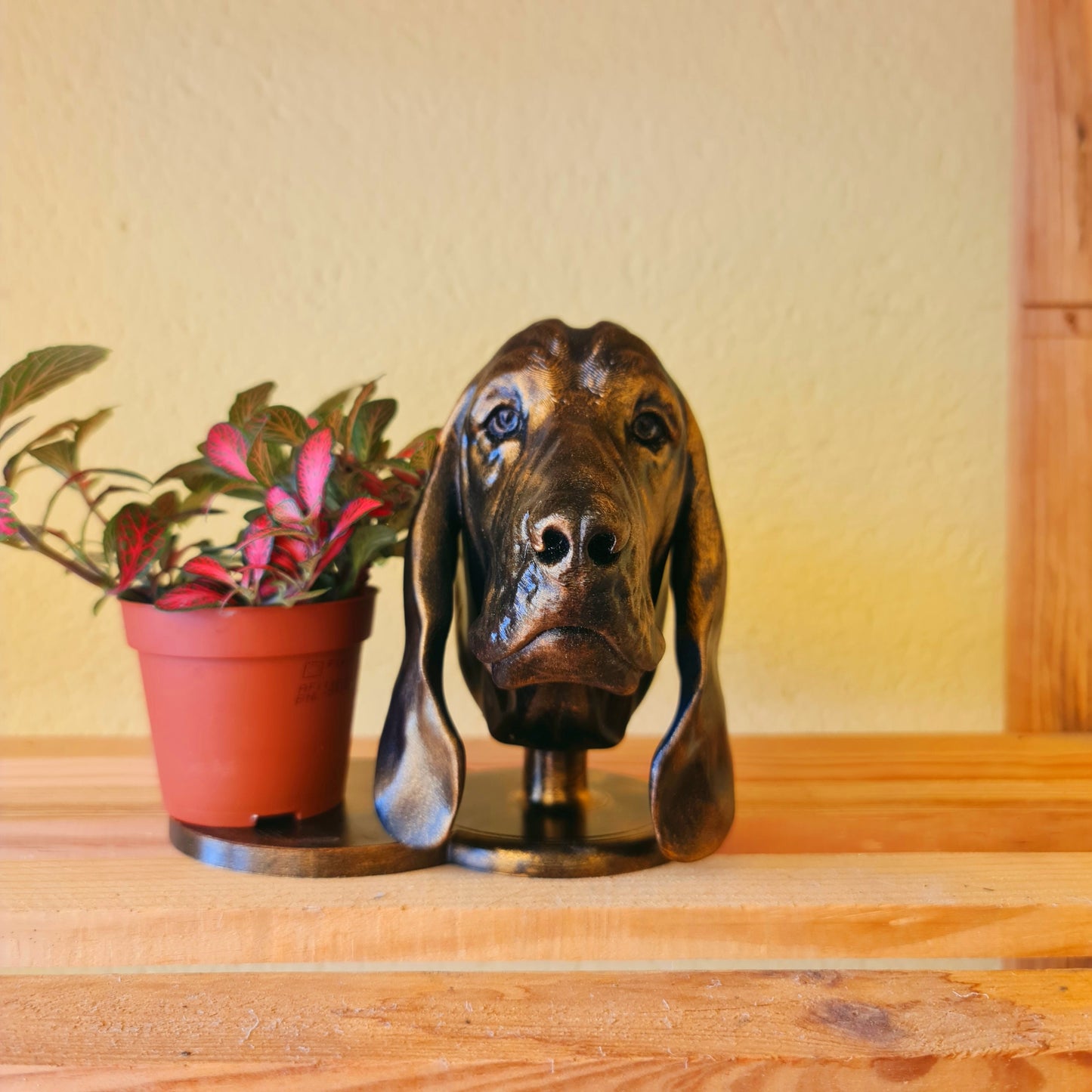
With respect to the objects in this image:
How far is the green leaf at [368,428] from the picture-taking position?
80cm

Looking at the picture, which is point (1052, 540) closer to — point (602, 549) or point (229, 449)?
point (602, 549)

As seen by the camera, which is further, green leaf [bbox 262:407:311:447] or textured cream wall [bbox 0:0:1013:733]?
textured cream wall [bbox 0:0:1013:733]

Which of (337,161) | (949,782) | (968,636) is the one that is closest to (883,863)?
(949,782)

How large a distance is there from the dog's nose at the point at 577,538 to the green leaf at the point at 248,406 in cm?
28

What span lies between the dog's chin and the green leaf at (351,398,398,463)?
0.25 m

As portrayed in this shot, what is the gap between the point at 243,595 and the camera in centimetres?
72

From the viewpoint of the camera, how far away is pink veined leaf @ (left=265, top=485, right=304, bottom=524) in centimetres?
73

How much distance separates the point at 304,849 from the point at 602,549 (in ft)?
0.94

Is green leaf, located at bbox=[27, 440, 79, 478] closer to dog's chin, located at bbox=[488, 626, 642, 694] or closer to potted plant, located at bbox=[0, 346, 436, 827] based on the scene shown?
potted plant, located at bbox=[0, 346, 436, 827]

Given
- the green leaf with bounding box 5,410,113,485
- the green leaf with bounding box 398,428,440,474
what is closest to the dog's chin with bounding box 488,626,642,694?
the green leaf with bounding box 398,428,440,474

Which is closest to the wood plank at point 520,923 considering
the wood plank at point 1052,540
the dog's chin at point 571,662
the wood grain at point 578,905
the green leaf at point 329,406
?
the wood grain at point 578,905

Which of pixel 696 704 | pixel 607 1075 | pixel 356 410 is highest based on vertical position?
pixel 356 410

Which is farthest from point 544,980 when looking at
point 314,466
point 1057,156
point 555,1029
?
point 1057,156

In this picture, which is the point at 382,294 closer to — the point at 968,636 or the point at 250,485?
the point at 250,485
